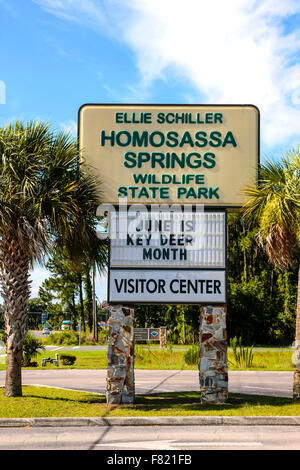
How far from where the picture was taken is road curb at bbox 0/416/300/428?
11320mm

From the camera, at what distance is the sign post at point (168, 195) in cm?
A: 1379

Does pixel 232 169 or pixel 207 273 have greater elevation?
pixel 232 169

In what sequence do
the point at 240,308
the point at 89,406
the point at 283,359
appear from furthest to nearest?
the point at 240,308 → the point at 283,359 → the point at 89,406

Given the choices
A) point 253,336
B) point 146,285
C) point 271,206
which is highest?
point 271,206

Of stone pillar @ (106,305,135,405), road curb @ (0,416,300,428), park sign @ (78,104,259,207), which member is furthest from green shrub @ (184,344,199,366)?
road curb @ (0,416,300,428)

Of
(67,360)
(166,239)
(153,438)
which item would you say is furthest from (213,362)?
(67,360)

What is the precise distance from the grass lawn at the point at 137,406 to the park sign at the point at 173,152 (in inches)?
202

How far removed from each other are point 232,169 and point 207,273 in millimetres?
2859

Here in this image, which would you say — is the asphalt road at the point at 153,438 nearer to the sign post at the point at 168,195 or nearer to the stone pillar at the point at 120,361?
the stone pillar at the point at 120,361

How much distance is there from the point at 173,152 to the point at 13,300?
5752mm

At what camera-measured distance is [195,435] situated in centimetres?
1030

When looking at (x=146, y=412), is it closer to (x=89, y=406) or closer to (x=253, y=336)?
(x=89, y=406)
